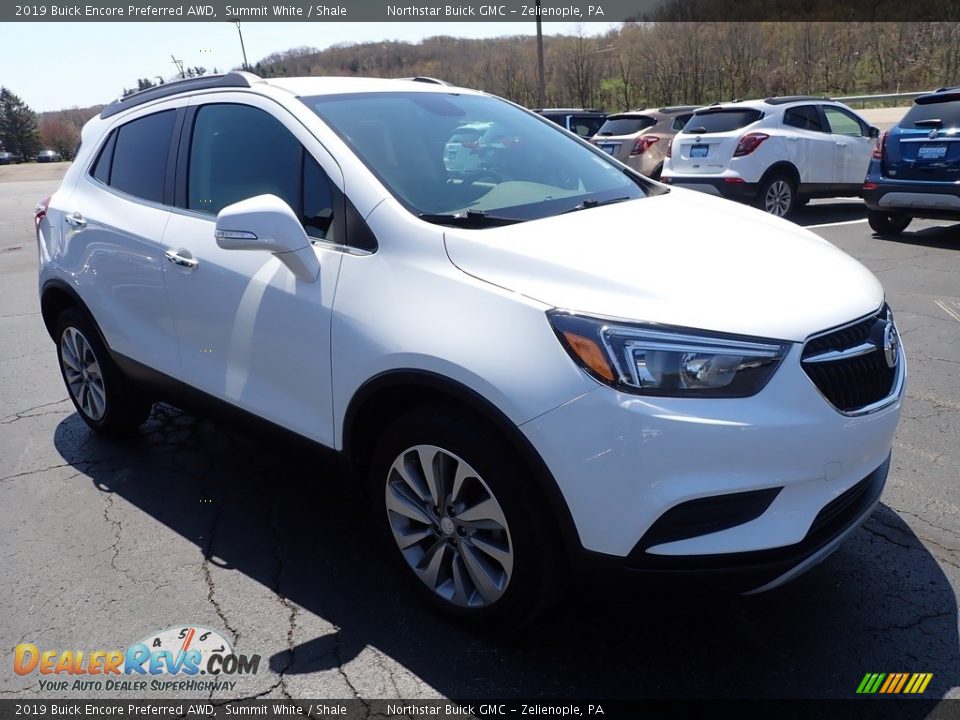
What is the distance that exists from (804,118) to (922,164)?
2.91m

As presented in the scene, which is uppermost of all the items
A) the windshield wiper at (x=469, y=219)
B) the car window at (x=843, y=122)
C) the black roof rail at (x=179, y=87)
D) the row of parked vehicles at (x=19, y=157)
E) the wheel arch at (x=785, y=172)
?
the black roof rail at (x=179, y=87)

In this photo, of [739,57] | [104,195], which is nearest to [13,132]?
[739,57]

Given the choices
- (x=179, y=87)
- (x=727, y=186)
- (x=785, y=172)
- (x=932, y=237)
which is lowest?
(x=932, y=237)

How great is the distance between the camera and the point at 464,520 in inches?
99.3

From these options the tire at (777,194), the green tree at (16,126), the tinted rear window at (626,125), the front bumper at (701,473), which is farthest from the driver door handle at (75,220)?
the green tree at (16,126)

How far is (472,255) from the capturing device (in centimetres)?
247

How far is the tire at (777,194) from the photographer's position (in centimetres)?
1061

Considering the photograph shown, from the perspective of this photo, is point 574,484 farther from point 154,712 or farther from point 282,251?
point 154,712

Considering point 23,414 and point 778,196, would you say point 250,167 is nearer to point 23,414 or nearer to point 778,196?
point 23,414

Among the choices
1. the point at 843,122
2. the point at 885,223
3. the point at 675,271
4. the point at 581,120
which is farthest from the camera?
the point at 581,120

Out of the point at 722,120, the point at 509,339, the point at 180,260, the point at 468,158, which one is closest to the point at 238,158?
the point at 180,260

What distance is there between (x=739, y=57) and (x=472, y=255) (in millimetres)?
38761

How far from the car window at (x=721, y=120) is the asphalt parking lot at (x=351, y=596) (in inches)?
283

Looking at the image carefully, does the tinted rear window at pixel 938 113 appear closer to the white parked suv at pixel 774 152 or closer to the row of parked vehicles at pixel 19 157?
the white parked suv at pixel 774 152
